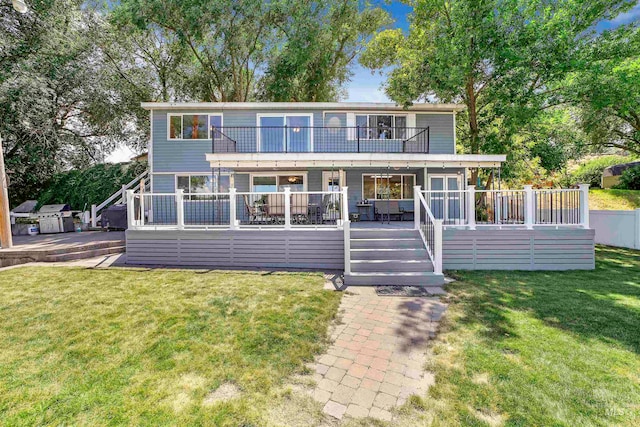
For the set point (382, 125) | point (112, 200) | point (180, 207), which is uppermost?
point (382, 125)

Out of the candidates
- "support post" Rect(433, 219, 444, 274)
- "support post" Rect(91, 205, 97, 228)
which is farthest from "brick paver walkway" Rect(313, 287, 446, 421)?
"support post" Rect(91, 205, 97, 228)

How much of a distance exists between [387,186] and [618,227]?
27.3ft

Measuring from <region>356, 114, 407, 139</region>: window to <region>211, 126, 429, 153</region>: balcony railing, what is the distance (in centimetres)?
1

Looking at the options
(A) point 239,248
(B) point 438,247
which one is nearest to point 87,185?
(A) point 239,248

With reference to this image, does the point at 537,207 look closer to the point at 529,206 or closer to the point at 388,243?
the point at 529,206

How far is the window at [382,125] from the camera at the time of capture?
12219 mm

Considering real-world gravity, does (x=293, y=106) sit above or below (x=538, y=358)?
above

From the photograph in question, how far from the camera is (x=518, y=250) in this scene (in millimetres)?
6859

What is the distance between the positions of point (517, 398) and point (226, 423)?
8.38ft

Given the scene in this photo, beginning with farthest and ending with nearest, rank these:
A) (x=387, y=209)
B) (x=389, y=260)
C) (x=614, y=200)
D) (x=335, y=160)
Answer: (x=614, y=200), (x=387, y=209), (x=335, y=160), (x=389, y=260)

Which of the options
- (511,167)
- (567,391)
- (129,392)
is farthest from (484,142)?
(129,392)

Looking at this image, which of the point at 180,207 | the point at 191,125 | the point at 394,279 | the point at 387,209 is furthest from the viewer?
the point at 191,125

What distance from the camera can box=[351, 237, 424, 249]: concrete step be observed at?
6.70m

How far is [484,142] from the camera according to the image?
13.5m
